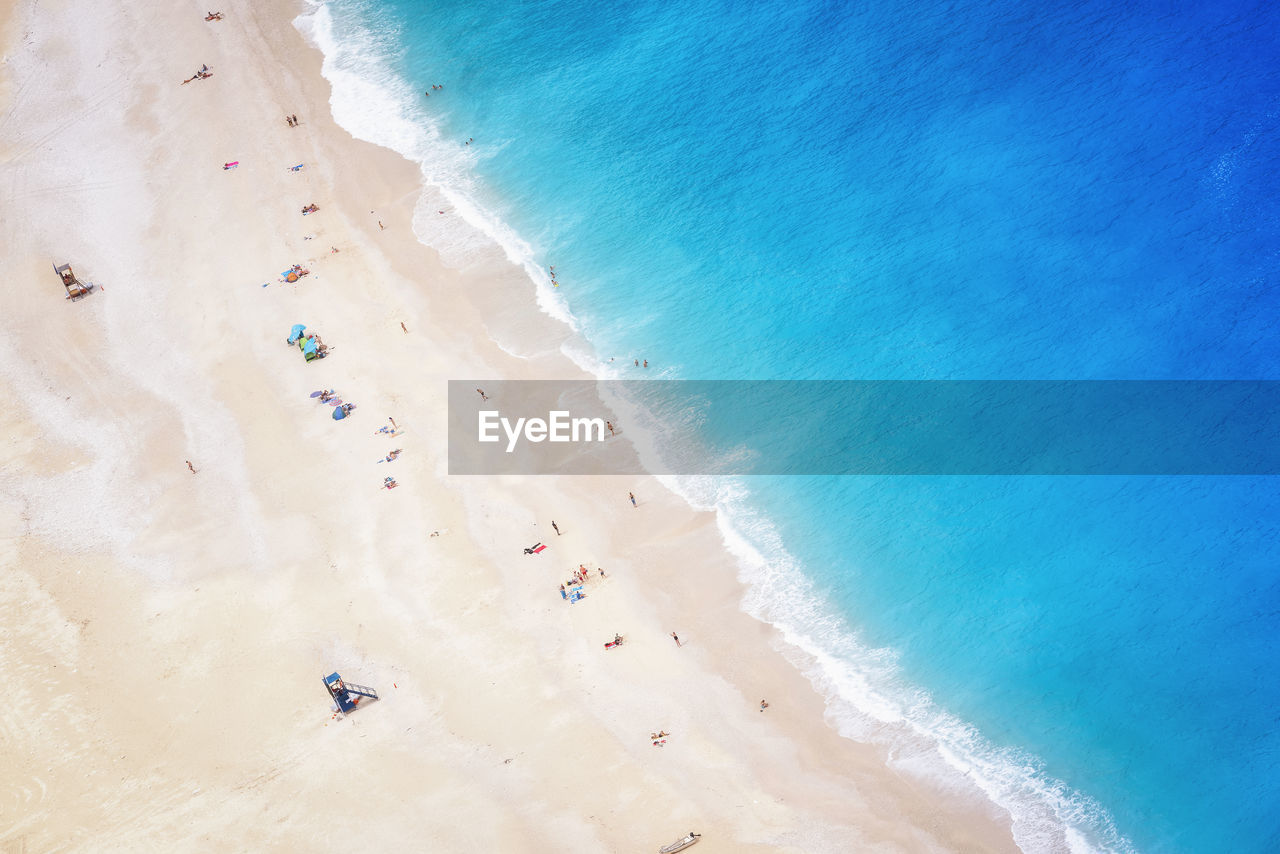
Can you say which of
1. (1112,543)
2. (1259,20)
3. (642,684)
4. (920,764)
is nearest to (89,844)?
(642,684)

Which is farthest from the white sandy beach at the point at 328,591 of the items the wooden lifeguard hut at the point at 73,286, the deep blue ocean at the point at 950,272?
the deep blue ocean at the point at 950,272

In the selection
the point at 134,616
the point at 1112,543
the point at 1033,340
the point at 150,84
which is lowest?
the point at 134,616

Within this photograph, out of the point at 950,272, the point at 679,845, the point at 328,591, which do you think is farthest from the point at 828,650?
the point at 950,272

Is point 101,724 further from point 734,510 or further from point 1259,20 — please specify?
point 1259,20

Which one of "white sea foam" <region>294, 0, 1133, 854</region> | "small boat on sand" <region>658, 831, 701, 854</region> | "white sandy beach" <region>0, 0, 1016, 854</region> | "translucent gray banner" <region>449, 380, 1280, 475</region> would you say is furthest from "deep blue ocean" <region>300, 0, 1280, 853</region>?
→ "small boat on sand" <region>658, 831, 701, 854</region>

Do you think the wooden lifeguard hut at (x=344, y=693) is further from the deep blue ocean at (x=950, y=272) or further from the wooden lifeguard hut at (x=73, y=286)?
the wooden lifeguard hut at (x=73, y=286)

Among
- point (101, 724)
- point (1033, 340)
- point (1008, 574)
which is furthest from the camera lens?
point (1033, 340)

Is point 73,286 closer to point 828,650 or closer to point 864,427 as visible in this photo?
point 864,427
